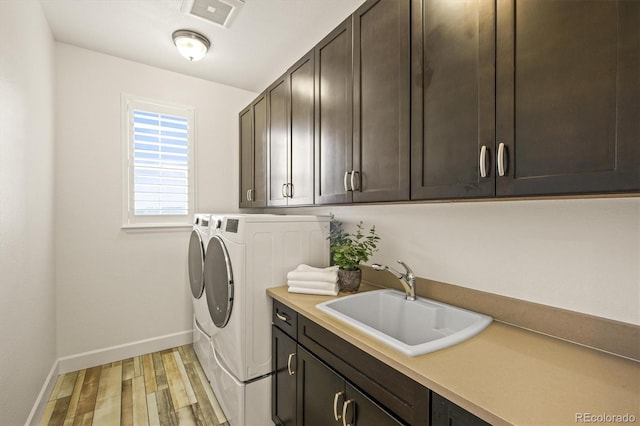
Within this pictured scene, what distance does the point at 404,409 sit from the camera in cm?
89

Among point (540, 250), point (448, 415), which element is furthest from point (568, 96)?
point (448, 415)

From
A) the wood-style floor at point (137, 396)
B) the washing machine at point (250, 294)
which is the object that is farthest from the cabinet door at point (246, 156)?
the wood-style floor at point (137, 396)

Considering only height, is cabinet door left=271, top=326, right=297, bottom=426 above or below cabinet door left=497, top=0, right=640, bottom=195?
below

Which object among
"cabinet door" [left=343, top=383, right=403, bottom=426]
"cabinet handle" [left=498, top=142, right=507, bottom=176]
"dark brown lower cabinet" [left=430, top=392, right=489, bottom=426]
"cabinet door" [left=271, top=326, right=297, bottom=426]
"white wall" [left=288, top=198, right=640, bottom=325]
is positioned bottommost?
"cabinet door" [left=271, top=326, right=297, bottom=426]

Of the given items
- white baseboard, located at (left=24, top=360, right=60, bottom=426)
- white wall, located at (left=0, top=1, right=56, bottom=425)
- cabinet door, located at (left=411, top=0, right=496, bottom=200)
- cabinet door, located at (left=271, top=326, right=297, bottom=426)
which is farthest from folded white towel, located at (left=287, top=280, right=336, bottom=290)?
white baseboard, located at (left=24, top=360, right=60, bottom=426)

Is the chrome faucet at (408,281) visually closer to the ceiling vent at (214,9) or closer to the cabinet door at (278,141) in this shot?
the cabinet door at (278,141)

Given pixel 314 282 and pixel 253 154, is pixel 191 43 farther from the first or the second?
pixel 314 282

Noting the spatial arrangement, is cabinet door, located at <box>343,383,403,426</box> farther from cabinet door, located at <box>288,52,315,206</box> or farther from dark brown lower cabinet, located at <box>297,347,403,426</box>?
cabinet door, located at <box>288,52,315,206</box>

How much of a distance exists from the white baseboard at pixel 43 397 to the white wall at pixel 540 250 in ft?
7.74

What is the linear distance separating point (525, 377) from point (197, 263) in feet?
7.07

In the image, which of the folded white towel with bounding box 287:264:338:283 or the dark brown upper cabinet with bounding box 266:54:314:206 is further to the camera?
the dark brown upper cabinet with bounding box 266:54:314:206

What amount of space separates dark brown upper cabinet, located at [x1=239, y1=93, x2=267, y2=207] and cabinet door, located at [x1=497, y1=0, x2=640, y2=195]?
1821mm

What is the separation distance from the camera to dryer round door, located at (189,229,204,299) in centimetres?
220

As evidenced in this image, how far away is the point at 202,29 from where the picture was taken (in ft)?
6.59
